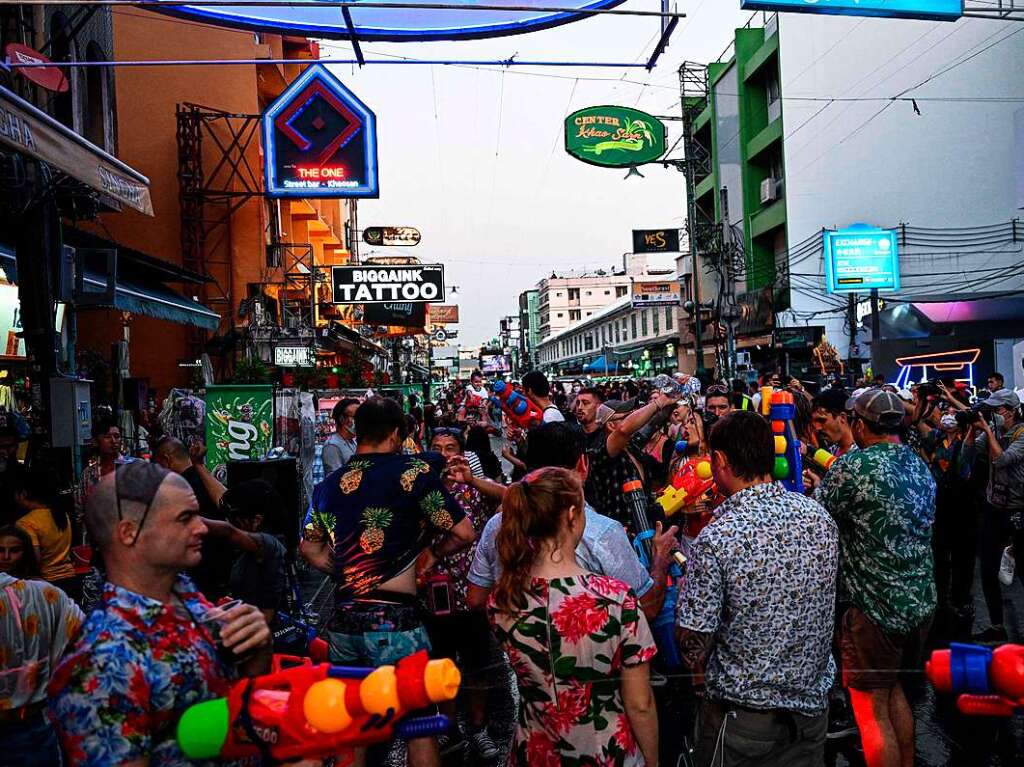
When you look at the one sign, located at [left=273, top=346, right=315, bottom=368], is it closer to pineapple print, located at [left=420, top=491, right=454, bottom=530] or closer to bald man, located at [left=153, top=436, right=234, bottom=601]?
bald man, located at [left=153, top=436, right=234, bottom=601]

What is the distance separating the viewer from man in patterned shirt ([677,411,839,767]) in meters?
3.11

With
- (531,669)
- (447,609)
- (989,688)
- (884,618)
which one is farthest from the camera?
(447,609)

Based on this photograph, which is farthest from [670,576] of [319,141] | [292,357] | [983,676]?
[292,357]

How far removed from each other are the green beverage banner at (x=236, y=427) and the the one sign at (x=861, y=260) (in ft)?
77.0

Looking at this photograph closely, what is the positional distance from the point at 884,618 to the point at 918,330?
23705mm

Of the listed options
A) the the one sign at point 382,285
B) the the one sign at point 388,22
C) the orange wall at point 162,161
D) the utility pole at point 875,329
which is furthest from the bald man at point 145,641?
the utility pole at point 875,329

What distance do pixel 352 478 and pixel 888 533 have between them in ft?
7.73

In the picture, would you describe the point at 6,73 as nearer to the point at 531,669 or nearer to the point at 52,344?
the point at 52,344

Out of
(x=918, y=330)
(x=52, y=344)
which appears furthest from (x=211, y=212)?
(x=918, y=330)

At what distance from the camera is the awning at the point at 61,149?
514cm

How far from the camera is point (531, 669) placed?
9.45 ft

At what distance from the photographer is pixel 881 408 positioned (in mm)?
4055

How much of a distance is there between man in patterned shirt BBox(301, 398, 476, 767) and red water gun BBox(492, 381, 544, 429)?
10.5ft

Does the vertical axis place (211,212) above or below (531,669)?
above
